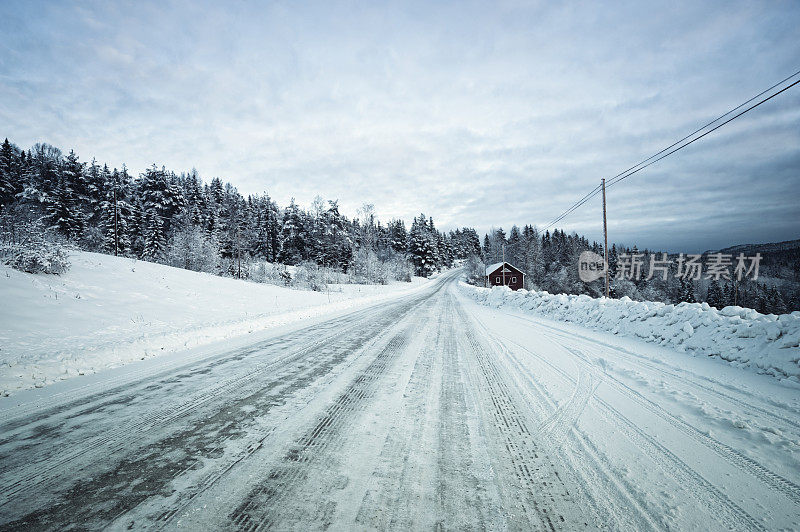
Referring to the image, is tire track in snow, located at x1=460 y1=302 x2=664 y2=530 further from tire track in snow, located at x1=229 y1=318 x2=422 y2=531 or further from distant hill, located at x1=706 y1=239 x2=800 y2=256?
distant hill, located at x1=706 y1=239 x2=800 y2=256

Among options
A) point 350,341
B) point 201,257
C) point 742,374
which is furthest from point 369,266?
point 742,374

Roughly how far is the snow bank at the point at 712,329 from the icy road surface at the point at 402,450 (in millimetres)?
501

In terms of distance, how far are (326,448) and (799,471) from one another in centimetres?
416

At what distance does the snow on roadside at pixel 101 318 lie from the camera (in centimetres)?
554

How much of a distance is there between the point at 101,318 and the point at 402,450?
11.0 m

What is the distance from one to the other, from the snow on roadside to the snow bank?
10983 mm

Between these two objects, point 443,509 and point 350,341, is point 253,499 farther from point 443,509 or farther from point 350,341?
point 350,341

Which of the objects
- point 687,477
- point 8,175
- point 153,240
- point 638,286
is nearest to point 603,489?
point 687,477

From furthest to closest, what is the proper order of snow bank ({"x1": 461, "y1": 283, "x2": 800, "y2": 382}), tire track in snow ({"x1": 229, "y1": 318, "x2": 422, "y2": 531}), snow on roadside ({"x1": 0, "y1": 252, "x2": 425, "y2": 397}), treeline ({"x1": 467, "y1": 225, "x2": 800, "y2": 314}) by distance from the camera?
treeline ({"x1": 467, "y1": 225, "x2": 800, "y2": 314}), snow on roadside ({"x1": 0, "y1": 252, "x2": 425, "y2": 397}), snow bank ({"x1": 461, "y1": 283, "x2": 800, "y2": 382}), tire track in snow ({"x1": 229, "y1": 318, "x2": 422, "y2": 531})

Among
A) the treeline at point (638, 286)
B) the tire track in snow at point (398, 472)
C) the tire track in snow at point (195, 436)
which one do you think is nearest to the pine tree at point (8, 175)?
the tire track in snow at point (195, 436)

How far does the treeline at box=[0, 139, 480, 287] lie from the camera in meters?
35.0

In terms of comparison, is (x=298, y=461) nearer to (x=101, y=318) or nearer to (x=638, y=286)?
(x=101, y=318)

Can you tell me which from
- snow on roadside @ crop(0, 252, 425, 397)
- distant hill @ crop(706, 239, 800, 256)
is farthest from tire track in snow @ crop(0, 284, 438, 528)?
distant hill @ crop(706, 239, 800, 256)

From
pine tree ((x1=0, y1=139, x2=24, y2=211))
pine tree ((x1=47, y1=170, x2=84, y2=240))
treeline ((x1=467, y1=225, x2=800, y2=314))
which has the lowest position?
treeline ((x1=467, y1=225, x2=800, y2=314))
